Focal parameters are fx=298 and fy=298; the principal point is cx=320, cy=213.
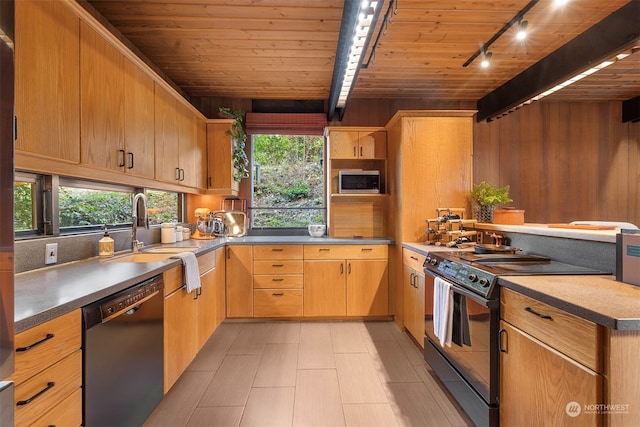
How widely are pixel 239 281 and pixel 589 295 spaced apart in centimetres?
290

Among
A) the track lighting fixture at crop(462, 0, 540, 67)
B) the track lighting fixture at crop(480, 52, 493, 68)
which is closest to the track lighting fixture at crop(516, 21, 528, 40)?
the track lighting fixture at crop(462, 0, 540, 67)

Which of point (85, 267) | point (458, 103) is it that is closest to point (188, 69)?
point (85, 267)

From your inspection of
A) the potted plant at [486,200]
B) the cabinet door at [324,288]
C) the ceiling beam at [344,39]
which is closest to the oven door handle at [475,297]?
the potted plant at [486,200]

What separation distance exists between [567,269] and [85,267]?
2.79 m

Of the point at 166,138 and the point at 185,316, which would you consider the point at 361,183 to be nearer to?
the point at 166,138

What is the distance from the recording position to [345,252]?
330cm

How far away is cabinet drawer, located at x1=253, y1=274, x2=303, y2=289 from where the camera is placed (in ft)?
10.8

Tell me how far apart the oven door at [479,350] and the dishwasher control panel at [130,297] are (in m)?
1.81

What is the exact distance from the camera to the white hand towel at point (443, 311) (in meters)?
1.89

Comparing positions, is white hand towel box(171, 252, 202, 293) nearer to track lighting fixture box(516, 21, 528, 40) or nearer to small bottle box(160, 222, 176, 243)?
small bottle box(160, 222, 176, 243)

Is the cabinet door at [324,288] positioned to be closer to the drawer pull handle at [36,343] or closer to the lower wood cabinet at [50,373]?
the lower wood cabinet at [50,373]

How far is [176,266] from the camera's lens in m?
2.05

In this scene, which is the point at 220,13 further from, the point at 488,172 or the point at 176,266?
the point at 488,172

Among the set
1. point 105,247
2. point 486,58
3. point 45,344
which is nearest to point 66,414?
point 45,344
